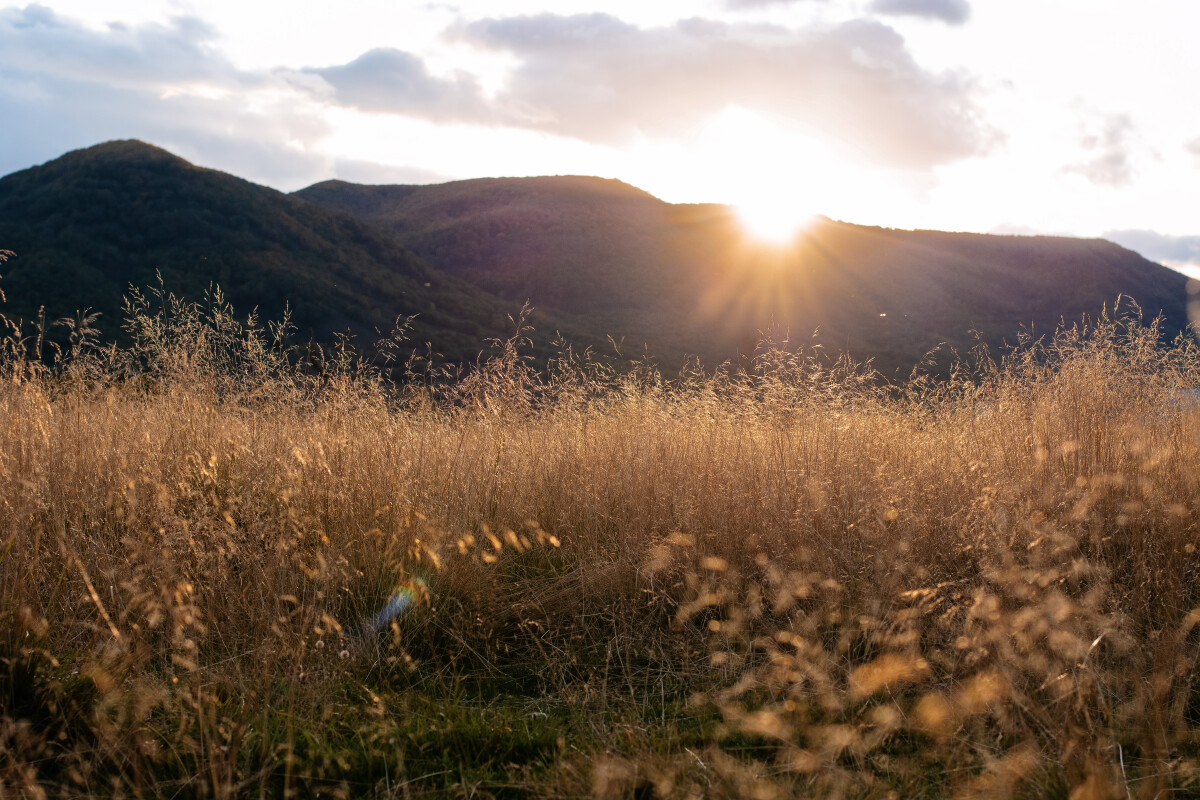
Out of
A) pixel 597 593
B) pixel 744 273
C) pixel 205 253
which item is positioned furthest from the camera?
pixel 744 273

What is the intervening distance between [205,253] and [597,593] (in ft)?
134

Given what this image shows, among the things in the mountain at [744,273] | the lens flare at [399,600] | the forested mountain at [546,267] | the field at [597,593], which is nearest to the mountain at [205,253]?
the forested mountain at [546,267]

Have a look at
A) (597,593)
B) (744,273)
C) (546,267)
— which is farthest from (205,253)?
(597,593)

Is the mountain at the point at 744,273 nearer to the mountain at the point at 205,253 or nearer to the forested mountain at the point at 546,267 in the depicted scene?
the forested mountain at the point at 546,267

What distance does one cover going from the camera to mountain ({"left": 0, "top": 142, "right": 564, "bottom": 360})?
3312cm

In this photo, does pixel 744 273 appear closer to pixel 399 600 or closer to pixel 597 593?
pixel 597 593

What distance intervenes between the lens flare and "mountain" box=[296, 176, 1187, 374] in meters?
34.5

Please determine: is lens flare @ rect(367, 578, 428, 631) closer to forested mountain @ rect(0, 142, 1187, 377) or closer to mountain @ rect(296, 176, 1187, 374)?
forested mountain @ rect(0, 142, 1187, 377)

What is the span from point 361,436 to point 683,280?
5045 cm

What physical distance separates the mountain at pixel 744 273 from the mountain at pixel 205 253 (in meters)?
10.5

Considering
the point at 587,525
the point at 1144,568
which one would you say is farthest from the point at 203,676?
the point at 1144,568

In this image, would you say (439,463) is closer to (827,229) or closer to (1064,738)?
(1064,738)

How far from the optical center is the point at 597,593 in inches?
119

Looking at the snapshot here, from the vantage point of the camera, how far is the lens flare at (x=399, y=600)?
9.32 feet
